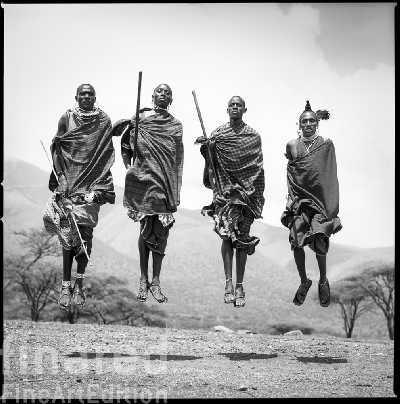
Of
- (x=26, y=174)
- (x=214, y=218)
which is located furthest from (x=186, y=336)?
(x=26, y=174)

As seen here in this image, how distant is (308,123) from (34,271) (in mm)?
18016

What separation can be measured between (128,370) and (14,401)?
202 centimetres

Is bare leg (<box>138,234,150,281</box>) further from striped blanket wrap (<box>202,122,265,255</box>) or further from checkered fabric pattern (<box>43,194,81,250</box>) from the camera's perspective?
striped blanket wrap (<box>202,122,265,255</box>)

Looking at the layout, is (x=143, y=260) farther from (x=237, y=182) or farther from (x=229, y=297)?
(x=237, y=182)

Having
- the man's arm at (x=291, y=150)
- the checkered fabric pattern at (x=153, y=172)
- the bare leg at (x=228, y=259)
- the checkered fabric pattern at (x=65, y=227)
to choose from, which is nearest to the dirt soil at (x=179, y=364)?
the bare leg at (x=228, y=259)

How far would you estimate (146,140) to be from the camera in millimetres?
9516

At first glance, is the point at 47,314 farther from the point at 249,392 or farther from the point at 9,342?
the point at 249,392

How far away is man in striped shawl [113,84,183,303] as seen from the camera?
941cm

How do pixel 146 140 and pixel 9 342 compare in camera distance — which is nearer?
pixel 146 140

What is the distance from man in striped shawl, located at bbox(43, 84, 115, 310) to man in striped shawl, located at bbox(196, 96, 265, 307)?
4.33 ft

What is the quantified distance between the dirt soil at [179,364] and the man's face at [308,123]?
321 cm

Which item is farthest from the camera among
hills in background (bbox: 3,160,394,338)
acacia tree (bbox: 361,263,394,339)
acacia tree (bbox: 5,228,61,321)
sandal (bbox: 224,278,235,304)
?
hills in background (bbox: 3,160,394,338)

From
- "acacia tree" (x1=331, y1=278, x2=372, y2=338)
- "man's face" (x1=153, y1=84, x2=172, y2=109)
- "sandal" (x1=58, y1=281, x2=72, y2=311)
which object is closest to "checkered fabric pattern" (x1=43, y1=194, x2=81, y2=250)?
"sandal" (x1=58, y1=281, x2=72, y2=311)

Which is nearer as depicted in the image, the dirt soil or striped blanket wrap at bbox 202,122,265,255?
the dirt soil
